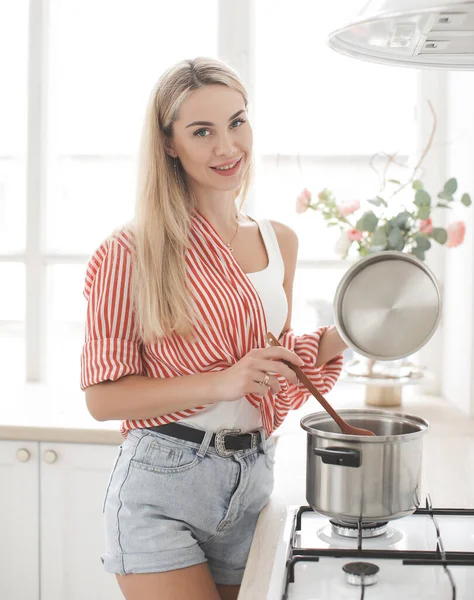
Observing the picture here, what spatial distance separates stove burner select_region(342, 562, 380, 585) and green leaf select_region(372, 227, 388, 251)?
1.26 metres

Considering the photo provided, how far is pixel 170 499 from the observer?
52.2 inches

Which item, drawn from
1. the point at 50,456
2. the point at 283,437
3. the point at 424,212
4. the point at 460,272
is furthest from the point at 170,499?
the point at 460,272

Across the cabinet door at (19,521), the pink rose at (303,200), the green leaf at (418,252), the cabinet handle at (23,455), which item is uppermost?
the pink rose at (303,200)

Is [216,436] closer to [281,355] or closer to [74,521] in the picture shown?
[281,355]

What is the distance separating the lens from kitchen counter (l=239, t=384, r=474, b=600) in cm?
117

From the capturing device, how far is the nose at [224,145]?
1403 millimetres

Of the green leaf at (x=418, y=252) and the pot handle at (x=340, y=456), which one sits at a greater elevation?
the green leaf at (x=418, y=252)

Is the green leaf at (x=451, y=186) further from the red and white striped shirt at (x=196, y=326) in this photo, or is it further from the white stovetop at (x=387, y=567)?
the white stovetop at (x=387, y=567)

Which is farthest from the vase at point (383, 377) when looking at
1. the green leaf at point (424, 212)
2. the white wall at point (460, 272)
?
the green leaf at point (424, 212)

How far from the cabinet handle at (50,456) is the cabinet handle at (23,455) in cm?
5

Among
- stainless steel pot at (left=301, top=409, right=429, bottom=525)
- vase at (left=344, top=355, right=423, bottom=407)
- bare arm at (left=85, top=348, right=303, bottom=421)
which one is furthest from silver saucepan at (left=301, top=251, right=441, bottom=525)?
vase at (left=344, top=355, right=423, bottom=407)

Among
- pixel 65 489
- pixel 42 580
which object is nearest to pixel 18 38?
pixel 65 489

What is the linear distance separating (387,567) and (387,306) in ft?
1.30

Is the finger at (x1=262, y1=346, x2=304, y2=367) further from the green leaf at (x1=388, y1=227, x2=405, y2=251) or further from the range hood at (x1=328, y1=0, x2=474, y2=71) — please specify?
the green leaf at (x1=388, y1=227, x2=405, y2=251)
